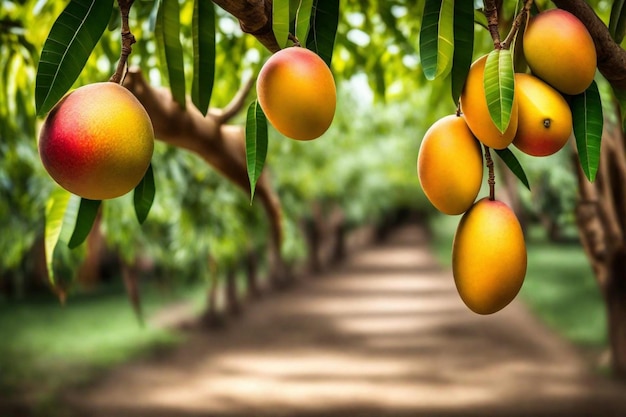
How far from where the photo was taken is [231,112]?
185cm

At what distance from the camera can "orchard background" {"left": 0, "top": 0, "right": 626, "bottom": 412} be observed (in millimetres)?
808

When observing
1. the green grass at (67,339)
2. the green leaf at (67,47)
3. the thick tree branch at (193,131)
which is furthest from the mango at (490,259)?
the green grass at (67,339)

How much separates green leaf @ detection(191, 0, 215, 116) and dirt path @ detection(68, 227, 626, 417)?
225 inches

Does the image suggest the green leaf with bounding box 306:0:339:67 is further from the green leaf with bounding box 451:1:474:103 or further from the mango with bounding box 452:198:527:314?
the mango with bounding box 452:198:527:314

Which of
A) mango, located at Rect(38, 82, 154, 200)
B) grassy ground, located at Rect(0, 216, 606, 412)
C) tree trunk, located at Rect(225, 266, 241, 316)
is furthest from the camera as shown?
tree trunk, located at Rect(225, 266, 241, 316)

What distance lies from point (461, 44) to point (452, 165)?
17cm

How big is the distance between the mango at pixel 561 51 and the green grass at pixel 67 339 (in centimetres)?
755

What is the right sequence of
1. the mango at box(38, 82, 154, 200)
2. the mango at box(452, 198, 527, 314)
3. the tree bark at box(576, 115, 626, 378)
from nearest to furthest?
the mango at box(38, 82, 154, 200) < the mango at box(452, 198, 527, 314) < the tree bark at box(576, 115, 626, 378)

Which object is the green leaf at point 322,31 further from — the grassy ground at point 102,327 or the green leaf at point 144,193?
the grassy ground at point 102,327

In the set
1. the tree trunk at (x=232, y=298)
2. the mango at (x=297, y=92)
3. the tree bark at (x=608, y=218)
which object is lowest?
the tree trunk at (x=232, y=298)

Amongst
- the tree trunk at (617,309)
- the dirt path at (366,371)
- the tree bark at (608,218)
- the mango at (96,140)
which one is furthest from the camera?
the dirt path at (366,371)

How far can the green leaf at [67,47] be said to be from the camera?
703 mm

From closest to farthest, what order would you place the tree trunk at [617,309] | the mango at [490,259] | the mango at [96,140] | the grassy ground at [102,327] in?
the mango at [96,140]
the mango at [490,259]
the tree trunk at [617,309]
the grassy ground at [102,327]

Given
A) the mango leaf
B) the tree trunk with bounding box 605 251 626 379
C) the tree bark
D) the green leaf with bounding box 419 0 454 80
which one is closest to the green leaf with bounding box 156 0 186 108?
the green leaf with bounding box 419 0 454 80
